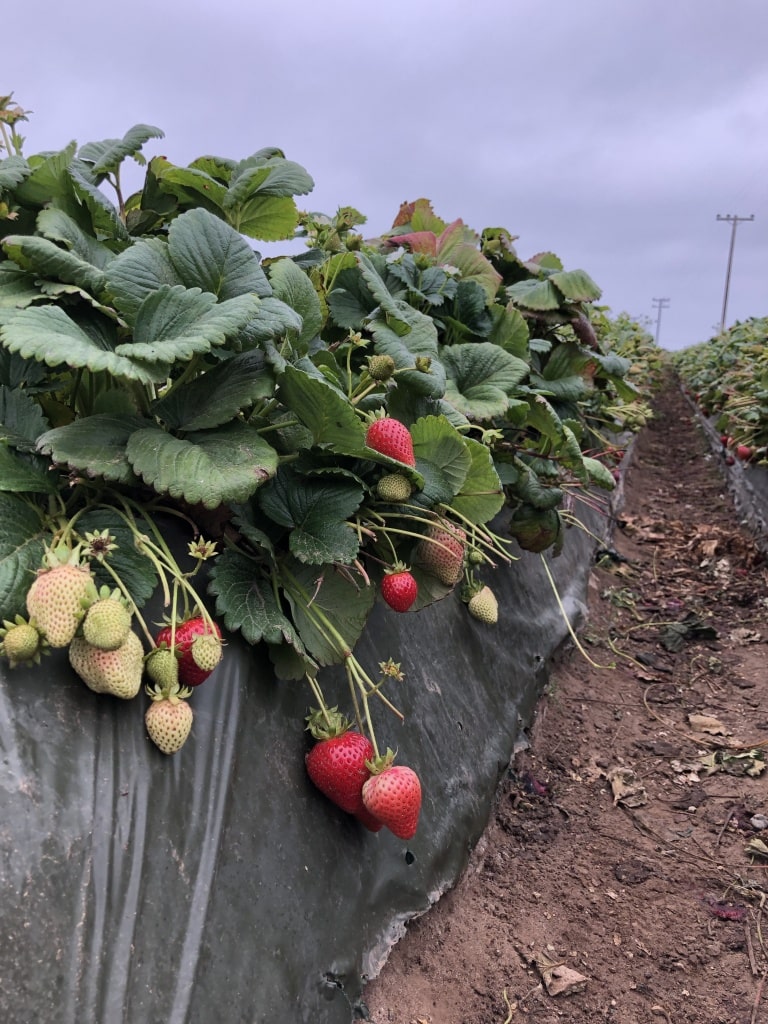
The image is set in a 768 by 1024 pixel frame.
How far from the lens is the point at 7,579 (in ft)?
3.81

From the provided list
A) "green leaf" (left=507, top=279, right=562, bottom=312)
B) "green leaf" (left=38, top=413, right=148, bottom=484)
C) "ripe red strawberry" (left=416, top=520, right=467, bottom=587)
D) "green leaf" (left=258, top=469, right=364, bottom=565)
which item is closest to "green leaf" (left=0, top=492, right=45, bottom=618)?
"green leaf" (left=38, top=413, right=148, bottom=484)

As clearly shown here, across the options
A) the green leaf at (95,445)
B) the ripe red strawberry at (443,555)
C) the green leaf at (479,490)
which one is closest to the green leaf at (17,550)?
the green leaf at (95,445)

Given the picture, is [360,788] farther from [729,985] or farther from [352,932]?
[729,985]

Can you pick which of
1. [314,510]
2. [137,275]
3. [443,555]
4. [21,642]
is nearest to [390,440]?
[314,510]

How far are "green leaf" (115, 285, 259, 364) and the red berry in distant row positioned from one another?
600 mm

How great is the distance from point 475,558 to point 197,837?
955 mm

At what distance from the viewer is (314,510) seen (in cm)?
155

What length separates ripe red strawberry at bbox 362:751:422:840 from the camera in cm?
140

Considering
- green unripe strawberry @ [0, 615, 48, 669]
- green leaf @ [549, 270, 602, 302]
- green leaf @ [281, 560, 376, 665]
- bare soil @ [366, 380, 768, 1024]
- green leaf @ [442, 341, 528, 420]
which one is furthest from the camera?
green leaf @ [549, 270, 602, 302]

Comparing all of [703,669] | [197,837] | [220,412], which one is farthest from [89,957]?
[703,669]

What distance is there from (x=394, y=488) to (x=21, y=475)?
69 cm

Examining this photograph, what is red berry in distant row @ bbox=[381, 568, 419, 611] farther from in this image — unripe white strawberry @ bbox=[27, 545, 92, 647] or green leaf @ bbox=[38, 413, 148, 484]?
unripe white strawberry @ bbox=[27, 545, 92, 647]

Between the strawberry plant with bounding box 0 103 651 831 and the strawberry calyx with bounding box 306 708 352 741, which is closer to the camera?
the strawberry plant with bounding box 0 103 651 831

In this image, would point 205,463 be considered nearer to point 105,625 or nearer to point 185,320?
point 185,320
